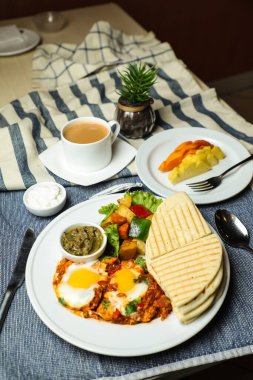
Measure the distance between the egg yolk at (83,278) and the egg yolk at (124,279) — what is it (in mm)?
60

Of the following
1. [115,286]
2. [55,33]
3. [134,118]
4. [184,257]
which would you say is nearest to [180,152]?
[134,118]

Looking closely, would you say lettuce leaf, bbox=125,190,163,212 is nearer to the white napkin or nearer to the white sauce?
the white sauce

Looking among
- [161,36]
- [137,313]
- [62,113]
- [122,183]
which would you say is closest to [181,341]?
[137,313]

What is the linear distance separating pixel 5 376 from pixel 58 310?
0.66 feet

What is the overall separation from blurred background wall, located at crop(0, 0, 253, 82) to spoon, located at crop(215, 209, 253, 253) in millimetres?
2448

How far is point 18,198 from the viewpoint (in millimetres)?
1556

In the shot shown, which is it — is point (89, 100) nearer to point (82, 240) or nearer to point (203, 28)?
point (82, 240)

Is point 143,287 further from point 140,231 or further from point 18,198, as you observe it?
point 18,198

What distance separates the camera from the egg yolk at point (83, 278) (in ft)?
3.69

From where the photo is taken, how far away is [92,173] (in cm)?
162

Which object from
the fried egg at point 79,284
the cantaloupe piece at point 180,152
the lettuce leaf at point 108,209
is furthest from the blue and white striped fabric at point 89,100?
the fried egg at point 79,284

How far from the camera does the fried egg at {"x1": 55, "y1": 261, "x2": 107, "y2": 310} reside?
3.63 ft

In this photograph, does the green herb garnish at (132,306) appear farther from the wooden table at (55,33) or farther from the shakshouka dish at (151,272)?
the wooden table at (55,33)

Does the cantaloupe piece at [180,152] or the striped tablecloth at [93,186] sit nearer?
the striped tablecloth at [93,186]
